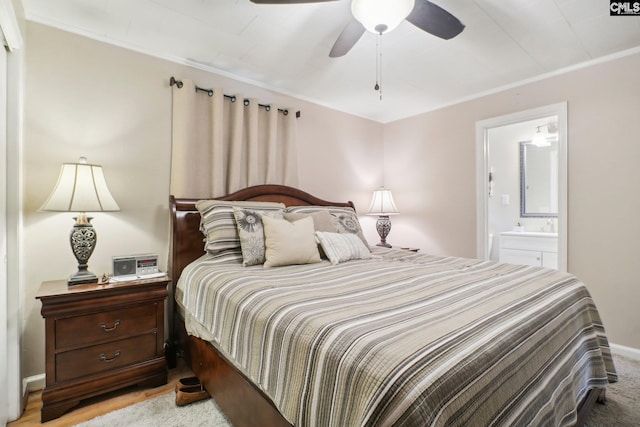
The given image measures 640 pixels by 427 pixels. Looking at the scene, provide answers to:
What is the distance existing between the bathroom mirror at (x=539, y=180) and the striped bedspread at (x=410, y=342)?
3090 mm

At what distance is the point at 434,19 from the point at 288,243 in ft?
5.11

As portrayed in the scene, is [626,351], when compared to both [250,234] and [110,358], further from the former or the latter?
[110,358]

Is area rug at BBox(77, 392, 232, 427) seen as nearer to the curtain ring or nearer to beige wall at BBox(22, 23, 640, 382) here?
beige wall at BBox(22, 23, 640, 382)

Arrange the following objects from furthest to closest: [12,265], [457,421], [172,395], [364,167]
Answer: [364,167], [172,395], [12,265], [457,421]

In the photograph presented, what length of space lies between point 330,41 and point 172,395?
2635 millimetres

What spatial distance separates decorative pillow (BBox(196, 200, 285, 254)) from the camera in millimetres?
2143

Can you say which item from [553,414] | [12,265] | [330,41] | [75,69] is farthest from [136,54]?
[553,414]

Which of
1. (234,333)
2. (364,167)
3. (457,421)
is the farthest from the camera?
(364,167)

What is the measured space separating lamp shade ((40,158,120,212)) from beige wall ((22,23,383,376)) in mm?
309

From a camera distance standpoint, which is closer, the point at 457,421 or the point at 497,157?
the point at 457,421

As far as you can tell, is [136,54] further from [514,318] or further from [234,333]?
[514,318]

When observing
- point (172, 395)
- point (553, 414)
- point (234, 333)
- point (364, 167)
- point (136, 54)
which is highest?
point (136, 54)

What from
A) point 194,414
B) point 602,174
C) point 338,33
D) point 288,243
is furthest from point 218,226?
point 602,174

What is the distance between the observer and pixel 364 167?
4059 millimetres
